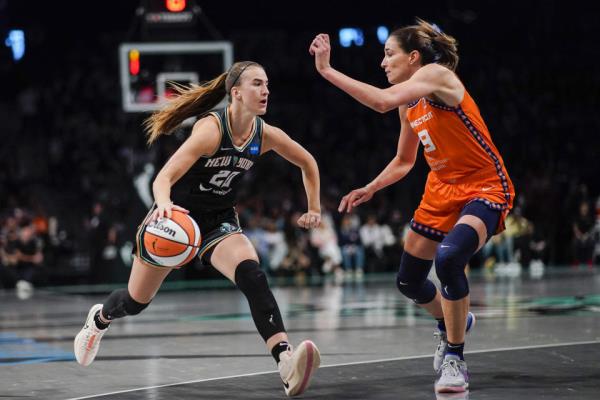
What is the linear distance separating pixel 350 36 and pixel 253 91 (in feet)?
59.4

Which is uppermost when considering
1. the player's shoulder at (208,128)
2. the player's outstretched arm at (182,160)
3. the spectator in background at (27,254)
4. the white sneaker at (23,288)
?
the player's shoulder at (208,128)

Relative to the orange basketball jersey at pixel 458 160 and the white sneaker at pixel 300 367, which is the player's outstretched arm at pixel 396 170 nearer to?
the orange basketball jersey at pixel 458 160

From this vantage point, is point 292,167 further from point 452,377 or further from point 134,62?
point 452,377

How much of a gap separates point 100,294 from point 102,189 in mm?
6360

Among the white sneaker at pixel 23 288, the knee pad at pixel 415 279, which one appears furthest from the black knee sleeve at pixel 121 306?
the white sneaker at pixel 23 288

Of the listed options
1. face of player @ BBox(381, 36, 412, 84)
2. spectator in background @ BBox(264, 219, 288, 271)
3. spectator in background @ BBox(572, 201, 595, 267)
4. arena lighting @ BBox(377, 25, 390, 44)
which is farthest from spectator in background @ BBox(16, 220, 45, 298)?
face of player @ BBox(381, 36, 412, 84)

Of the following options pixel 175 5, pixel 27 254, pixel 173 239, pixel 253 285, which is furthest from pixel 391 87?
pixel 27 254

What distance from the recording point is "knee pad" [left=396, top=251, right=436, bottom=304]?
20.2 ft

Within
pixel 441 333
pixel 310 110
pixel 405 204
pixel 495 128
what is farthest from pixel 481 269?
pixel 441 333

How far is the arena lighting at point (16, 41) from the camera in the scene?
2145cm

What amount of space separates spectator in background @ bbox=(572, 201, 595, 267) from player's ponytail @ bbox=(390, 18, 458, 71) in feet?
43.2

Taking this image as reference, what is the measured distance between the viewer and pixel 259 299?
218 inches

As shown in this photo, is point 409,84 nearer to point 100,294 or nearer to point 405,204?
point 100,294

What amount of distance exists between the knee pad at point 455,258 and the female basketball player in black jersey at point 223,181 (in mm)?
828
